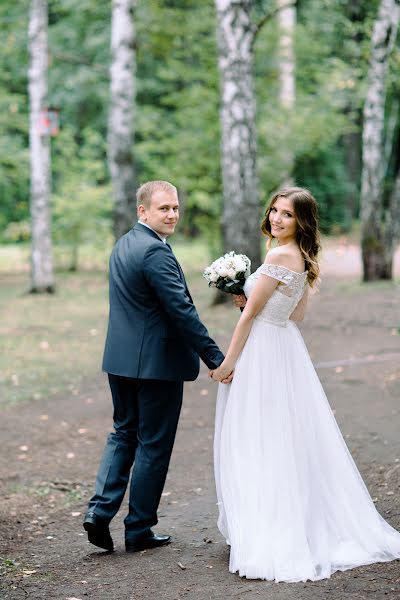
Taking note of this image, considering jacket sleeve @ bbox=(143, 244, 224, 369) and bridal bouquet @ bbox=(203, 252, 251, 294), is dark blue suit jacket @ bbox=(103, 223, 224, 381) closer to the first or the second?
jacket sleeve @ bbox=(143, 244, 224, 369)

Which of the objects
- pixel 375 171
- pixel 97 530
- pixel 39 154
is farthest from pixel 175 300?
pixel 39 154

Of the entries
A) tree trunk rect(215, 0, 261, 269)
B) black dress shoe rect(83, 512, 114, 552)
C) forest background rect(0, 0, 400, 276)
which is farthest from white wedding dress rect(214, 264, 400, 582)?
forest background rect(0, 0, 400, 276)

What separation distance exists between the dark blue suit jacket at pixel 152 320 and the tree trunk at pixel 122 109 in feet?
40.1

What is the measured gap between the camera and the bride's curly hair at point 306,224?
4844 millimetres

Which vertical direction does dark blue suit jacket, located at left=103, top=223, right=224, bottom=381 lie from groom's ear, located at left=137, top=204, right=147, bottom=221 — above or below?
below

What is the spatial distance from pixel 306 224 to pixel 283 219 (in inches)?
5.2

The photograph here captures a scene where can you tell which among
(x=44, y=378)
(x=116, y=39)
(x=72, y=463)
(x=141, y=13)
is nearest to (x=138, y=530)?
(x=72, y=463)

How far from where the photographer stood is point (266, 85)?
78.6ft

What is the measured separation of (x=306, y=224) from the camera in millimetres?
4852

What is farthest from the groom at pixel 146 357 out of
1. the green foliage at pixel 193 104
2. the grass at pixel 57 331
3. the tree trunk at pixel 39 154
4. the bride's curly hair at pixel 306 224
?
the green foliage at pixel 193 104

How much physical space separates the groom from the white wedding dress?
32 centimetres

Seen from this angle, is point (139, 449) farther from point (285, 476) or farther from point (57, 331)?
point (57, 331)

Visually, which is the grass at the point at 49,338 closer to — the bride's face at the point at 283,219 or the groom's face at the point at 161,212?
the groom's face at the point at 161,212

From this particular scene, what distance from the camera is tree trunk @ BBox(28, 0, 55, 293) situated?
62.1 ft
